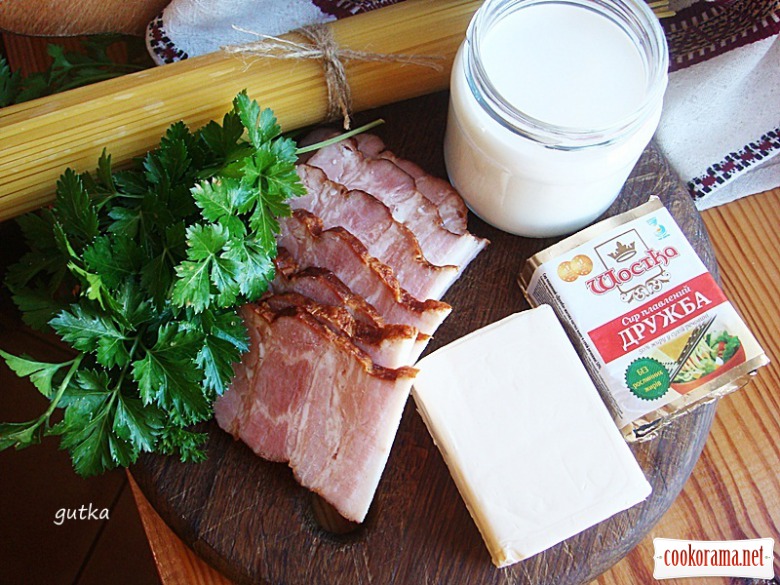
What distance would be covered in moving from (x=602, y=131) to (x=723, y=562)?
0.88 metres

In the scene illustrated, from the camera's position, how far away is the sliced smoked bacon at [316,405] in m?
1.41

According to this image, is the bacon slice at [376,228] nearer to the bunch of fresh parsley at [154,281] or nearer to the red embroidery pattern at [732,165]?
the bunch of fresh parsley at [154,281]

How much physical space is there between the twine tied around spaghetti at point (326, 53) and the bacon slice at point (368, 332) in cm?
39

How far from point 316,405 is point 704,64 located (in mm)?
1047

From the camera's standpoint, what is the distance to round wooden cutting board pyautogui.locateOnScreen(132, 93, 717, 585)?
4.70ft

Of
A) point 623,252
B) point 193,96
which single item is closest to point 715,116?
point 623,252

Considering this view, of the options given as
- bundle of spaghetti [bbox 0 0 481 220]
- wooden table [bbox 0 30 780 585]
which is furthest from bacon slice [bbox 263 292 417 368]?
wooden table [bbox 0 30 780 585]

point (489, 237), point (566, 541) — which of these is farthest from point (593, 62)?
point (566, 541)

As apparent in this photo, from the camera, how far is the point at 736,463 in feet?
5.40

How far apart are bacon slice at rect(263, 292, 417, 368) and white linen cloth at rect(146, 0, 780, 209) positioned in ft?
1.82

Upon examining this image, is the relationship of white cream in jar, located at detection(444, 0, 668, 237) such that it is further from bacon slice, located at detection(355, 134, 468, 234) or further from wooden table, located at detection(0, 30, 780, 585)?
wooden table, located at detection(0, 30, 780, 585)

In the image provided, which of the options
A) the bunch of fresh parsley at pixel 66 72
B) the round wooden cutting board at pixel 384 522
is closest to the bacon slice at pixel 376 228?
the round wooden cutting board at pixel 384 522

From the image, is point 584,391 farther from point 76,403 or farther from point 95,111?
point 95,111
